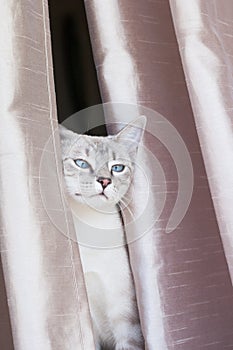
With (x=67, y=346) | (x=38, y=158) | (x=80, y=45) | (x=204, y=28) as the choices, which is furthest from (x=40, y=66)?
(x=80, y=45)

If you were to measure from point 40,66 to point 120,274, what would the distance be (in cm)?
40

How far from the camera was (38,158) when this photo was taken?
26.6 inches

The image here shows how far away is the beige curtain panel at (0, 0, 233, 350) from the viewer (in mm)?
644

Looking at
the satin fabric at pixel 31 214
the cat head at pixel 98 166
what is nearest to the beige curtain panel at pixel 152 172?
the satin fabric at pixel 31 214

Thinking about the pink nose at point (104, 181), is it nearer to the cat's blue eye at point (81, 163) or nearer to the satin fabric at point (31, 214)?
the cat's blue eye at point (81, 163)

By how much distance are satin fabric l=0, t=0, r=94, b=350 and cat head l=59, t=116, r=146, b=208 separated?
0.67ft

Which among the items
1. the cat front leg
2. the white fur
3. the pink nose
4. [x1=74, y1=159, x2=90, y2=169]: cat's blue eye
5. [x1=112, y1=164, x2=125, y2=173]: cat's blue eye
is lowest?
the cat front leg

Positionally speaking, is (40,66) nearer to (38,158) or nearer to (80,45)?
(38,158)

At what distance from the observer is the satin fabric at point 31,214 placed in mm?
634

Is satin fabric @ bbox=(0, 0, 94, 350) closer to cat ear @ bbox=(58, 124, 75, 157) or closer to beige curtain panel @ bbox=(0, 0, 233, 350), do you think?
beige curtain panel @ bbox=(0, 0, 233, 350)

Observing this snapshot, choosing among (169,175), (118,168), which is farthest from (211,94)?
(118,168)

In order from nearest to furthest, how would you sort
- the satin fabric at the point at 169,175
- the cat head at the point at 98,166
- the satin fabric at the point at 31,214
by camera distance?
the satin fabric at the point at 31,214
the satin fabric at the point at 169,175
the cat head at the point at 98,166

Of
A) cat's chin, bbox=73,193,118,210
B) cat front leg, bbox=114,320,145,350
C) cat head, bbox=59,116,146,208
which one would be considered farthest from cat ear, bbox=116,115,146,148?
cat front leg, bbox=114,320,145,350

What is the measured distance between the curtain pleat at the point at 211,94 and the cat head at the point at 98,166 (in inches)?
6.2
